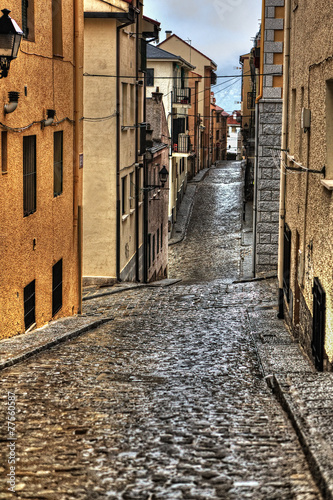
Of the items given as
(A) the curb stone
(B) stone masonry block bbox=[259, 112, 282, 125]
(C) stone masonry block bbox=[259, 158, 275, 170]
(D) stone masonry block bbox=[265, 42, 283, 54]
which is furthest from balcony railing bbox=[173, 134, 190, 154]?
(A) the curb stone

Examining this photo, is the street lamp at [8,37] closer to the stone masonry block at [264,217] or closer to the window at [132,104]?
the stone masonry block at [264,217]

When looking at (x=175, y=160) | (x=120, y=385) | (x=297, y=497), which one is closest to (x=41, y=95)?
(x=120, y=385)

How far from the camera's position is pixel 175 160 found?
43.7 meters

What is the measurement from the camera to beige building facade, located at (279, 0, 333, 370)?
28.4ft

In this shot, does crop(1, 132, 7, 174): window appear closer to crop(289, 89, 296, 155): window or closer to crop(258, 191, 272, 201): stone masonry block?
crop(289, 89, 296, 155): window

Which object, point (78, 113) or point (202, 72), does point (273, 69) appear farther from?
point (202, 72)

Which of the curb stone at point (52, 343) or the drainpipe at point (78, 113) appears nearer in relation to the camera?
the curb stone at point (52, 343)

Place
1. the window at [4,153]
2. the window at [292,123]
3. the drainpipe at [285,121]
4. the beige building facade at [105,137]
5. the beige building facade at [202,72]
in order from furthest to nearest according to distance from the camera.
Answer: the beige building facade at [202,72] → the beige building facade at [105,137] → the drainpipe at [285,121] → the window at [292,123] → the window at [4,153]

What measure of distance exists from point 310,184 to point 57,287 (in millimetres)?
6415

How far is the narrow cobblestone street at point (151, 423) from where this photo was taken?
16.0 feet

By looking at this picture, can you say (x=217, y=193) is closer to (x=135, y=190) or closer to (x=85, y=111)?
(x=135, y=190)

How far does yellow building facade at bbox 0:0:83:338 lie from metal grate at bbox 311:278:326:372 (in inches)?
173

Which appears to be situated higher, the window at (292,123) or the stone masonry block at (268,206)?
the window at (292,123)

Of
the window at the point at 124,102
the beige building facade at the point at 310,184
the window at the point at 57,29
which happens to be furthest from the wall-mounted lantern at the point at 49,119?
the window at the point at 124,102
